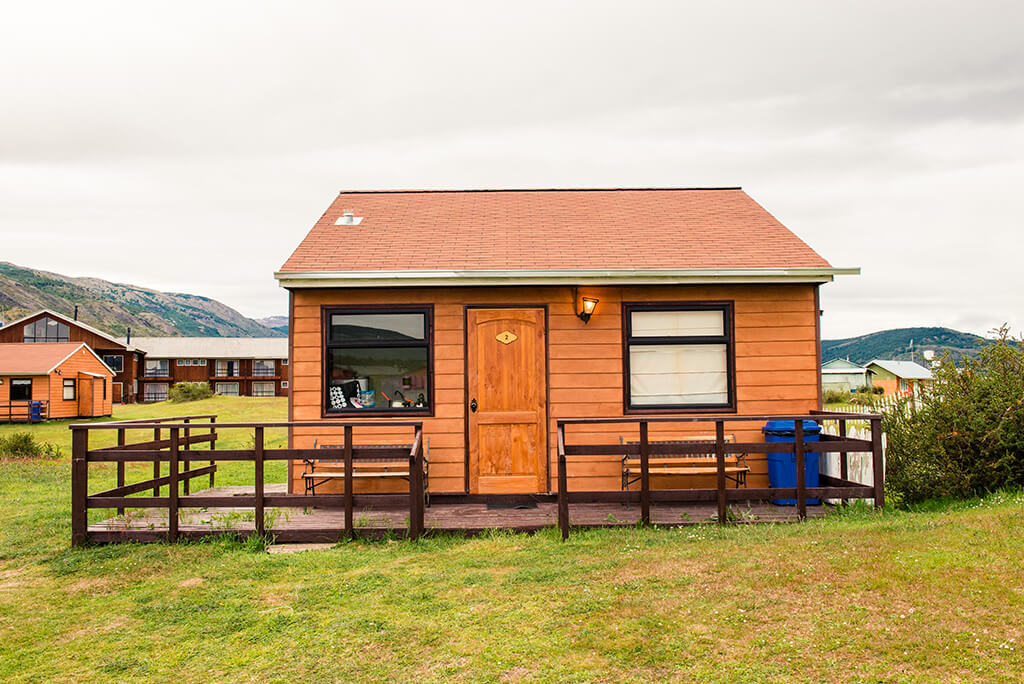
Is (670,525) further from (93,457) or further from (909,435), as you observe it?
(93,457)

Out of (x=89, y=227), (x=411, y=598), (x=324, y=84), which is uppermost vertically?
(x=89, y=227)

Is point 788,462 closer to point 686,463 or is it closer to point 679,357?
point 686,463

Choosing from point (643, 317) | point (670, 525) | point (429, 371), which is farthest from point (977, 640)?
point (429, 371)

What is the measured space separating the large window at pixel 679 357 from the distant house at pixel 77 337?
45.0 m

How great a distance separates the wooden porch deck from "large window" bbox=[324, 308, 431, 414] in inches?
49.8

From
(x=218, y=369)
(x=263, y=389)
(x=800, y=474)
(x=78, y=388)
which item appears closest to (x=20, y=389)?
(x=78, y=388)

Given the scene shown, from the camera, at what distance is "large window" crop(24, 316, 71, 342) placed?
43250 mm

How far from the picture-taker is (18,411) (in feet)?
97.4

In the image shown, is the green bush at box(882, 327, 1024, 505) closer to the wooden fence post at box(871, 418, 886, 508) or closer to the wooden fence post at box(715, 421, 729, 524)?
the wooden fence post at box(871, 418, 886, 508)

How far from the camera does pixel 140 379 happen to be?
47.5 m

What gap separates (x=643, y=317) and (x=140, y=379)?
49.4 meters

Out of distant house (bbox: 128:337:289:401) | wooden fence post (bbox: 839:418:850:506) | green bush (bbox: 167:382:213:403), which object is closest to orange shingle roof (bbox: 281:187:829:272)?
wooden fence post (bbox: 839:418:850:506)

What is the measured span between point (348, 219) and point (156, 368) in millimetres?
46432

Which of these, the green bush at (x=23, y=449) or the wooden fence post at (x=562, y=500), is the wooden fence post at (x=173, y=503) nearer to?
the wooden fence post at (x=562, y=500)
